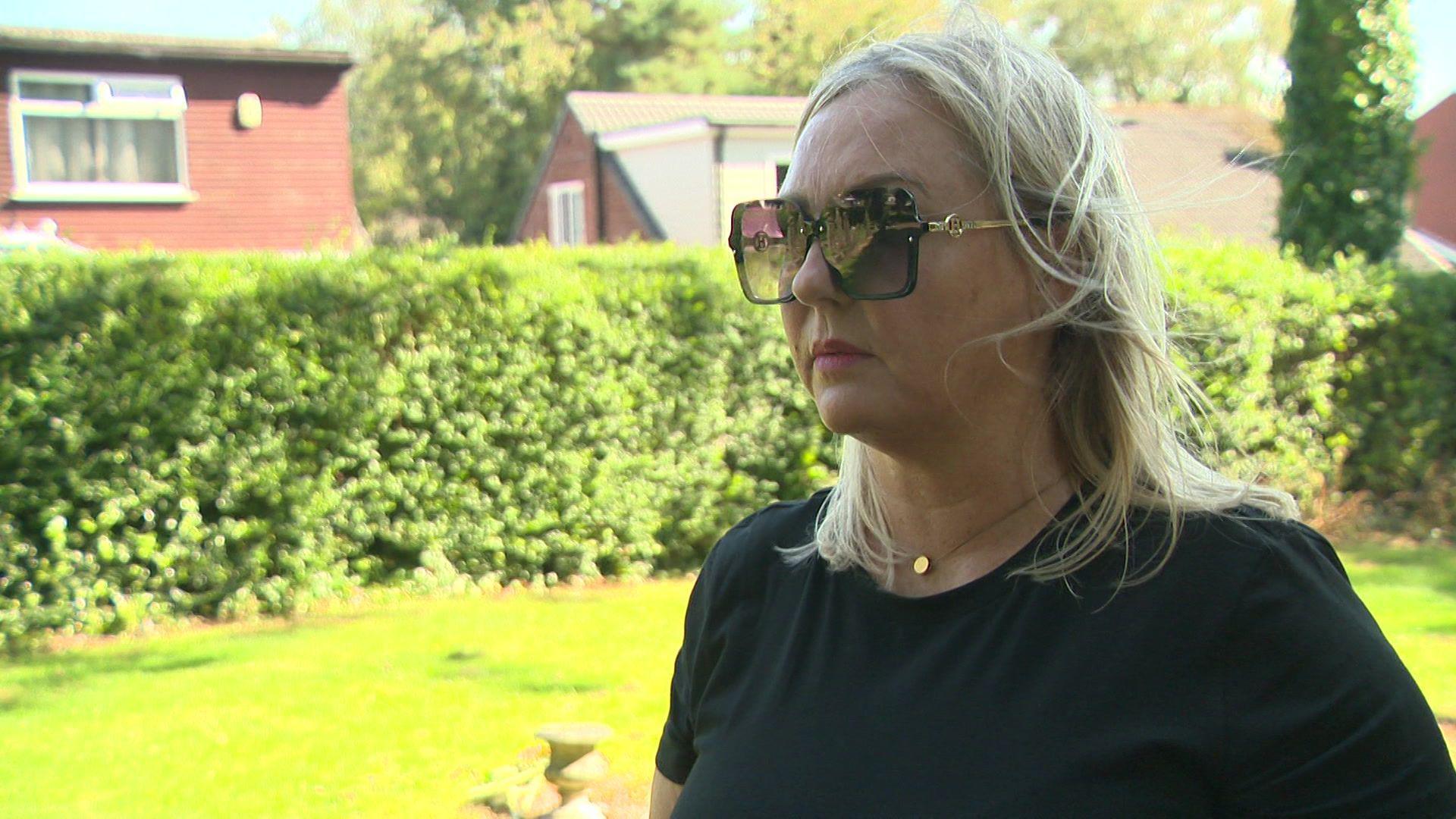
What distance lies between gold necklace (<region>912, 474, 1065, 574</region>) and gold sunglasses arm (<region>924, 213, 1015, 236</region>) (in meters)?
0.36

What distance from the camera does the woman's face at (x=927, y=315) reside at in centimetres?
169

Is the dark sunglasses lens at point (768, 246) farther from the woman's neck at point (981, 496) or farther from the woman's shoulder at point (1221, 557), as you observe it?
the woman's shoulder at point (1221, 557)

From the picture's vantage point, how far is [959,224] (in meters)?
1.67

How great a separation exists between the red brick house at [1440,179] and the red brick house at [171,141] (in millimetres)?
22522

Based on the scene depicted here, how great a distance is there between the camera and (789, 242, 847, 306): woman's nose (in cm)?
176

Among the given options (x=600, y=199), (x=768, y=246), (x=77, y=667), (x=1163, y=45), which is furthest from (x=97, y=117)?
(x=1163, y=45)

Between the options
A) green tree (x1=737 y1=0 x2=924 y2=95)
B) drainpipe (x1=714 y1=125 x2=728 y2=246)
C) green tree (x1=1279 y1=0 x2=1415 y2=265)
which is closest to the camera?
green tree (x1=1279 y1=0 x2=1415 y2=265)

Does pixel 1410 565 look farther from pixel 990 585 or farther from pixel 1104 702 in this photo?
pixel 1104 702

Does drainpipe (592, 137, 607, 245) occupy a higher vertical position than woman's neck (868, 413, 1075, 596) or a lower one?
higher

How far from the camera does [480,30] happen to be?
46.9 metres

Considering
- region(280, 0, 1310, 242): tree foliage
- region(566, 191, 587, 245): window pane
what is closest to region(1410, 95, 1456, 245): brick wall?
region(280, 0, 1310, 242): tree foliage

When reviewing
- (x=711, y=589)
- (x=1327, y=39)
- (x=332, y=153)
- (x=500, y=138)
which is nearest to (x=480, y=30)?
(x=500, y=138)

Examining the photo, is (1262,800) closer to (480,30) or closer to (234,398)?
(234,398)

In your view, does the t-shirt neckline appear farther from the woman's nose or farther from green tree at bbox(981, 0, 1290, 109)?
green tree at bbox(981, 0, 1290, 109)
